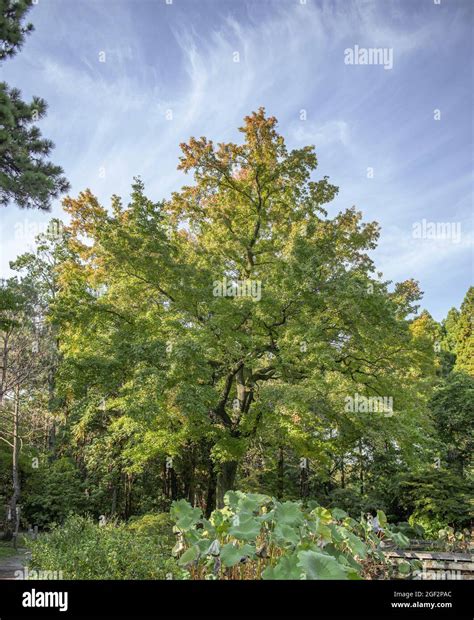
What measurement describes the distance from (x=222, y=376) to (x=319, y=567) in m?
9.33

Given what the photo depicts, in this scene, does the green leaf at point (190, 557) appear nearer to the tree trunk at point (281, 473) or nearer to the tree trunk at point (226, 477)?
the tree trunk at point (226, 477)

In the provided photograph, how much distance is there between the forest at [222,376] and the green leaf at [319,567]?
0.65 meters

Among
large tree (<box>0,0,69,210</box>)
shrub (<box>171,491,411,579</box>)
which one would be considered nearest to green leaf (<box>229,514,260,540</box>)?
shrub (<box>171,491,411,579</box>)

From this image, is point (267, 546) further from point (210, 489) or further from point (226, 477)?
point (210, 489)

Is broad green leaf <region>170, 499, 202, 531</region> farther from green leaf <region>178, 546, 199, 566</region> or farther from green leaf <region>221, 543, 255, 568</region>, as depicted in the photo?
green leaf <region>221, 543, 255, 568</region>

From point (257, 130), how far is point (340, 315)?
6294mm

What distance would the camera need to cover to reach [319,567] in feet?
11.9

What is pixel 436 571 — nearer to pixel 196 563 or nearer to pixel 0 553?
pixel 196 563

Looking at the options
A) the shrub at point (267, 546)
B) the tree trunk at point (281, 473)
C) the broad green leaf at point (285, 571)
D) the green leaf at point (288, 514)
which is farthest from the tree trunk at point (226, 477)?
the broad green leaf at point (285, 571)

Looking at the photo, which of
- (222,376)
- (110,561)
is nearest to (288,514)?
(110,561)

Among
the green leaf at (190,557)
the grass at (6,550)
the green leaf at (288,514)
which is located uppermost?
the green leaf at (288,514)

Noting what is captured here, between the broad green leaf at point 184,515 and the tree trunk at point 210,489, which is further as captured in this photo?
the tree trunk at point 210,489

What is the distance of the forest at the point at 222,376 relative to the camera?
234 inches

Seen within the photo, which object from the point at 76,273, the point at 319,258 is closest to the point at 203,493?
the point at 76,273
